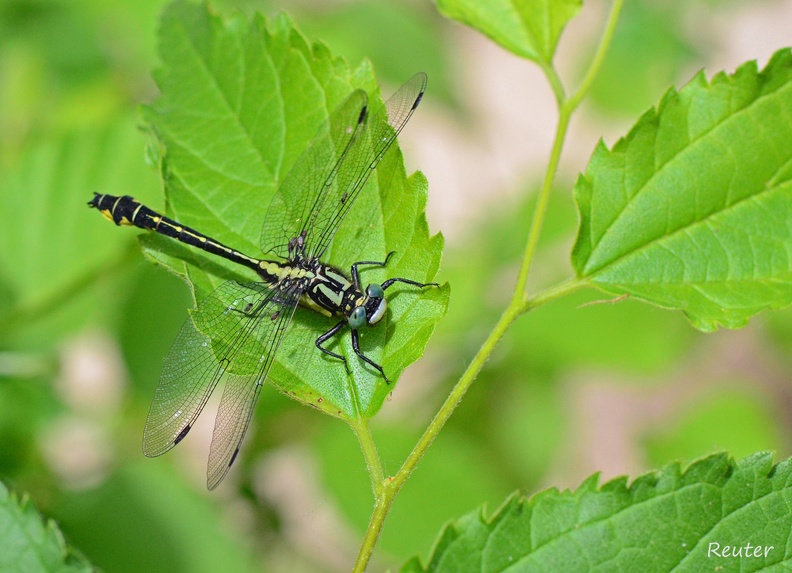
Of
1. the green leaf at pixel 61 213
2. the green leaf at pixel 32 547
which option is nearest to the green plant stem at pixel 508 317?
the green leaf at pixel 32 547

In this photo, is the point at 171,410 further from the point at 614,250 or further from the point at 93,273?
the point at 614,250

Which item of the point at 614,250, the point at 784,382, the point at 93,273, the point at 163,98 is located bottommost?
the point at 93,273

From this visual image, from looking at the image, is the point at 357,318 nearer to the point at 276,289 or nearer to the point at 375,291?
the point at 375,291

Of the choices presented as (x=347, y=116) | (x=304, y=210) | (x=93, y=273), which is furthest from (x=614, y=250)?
(x=93, y=273)

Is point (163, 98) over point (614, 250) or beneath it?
beneath

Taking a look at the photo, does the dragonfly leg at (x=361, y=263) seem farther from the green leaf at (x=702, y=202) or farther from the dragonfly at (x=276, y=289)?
the green leaf at (x=702, y=202)

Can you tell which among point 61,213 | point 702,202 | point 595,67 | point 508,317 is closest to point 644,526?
point 508,317
